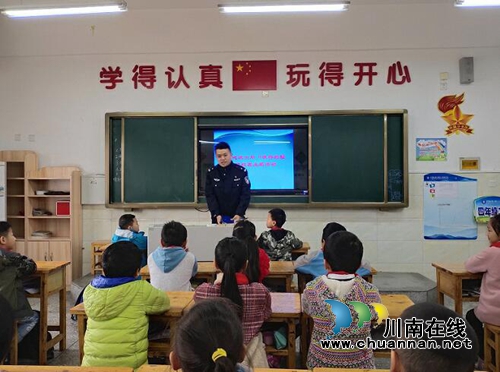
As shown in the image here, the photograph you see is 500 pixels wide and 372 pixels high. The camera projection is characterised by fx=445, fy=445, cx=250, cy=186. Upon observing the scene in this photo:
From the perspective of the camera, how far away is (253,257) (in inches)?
102

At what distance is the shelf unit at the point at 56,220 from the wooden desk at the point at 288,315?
12.2 ft

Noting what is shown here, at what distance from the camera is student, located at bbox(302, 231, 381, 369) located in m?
1.91

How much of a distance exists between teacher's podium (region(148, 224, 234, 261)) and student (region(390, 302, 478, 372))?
2.59 meters

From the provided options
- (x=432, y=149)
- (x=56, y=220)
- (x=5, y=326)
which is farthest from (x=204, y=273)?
(x=432, y=149)

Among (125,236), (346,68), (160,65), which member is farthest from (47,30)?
(346,68)

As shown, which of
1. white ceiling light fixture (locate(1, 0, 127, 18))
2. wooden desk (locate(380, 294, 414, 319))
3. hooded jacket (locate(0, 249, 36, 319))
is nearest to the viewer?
wooden desk (locate(380, 294, 414, 319))

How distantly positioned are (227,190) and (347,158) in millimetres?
1726

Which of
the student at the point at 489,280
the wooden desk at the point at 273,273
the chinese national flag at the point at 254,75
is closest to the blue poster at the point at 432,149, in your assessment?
the chinese national flag at the point at 254,75

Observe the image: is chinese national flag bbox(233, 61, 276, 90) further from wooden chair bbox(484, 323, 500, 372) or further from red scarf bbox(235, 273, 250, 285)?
red scarf bbox(235, 273, 250, 285)

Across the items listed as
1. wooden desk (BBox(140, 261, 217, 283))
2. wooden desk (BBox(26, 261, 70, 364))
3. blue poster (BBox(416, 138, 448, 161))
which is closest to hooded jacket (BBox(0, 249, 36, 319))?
wooden desk (BBox(26, 261, 70, 364))

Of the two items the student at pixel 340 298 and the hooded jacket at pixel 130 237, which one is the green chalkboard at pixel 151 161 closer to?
the hooded jacket at pixel 130 237

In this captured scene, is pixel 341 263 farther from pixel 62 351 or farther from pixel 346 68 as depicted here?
pixel 346 68

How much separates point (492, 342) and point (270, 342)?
141cm

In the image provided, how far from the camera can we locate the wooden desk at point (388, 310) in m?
2.20
